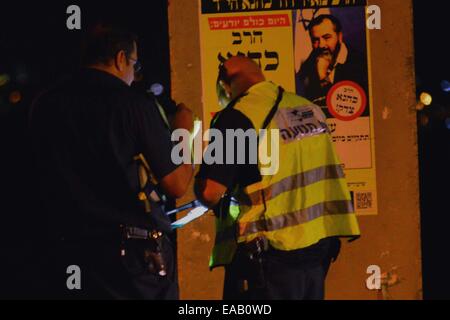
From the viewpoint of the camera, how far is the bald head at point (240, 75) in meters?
4.28

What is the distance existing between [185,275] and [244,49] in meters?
1.68

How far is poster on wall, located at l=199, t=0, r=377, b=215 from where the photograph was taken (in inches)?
212

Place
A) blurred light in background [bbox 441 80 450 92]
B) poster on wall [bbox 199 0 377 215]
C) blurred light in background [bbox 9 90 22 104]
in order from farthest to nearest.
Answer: blurred light in background [bbox 9 90 22 104] < blurred light in background [bbox 441 80 450 92] < poster on wall [bbox 199 0 377 215]

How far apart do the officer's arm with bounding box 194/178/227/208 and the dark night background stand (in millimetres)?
2073

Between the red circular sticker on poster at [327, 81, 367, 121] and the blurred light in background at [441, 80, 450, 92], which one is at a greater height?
the blurred light in background at [441, 80, 450, 92]

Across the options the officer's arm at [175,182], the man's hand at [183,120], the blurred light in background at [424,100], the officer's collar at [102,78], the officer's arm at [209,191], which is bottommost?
→ the officer's arm at [209,191]

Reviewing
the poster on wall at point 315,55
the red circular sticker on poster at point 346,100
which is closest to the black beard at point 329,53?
the poster on wall at point 315,55

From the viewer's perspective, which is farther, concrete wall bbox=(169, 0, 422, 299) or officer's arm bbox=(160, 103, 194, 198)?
concrete wall bbox=(169, 0, 422, 299)

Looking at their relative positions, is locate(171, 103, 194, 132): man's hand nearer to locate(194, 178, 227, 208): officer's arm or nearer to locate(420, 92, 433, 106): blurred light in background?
locate(194, 178, 227, 208): officer's arm

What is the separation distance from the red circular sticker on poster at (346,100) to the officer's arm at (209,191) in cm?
171

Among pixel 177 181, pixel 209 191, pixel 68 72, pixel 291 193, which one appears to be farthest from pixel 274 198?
pixel 68 72

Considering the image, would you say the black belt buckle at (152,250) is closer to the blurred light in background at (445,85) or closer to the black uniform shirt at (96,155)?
the black uniform shirt at (96,155)

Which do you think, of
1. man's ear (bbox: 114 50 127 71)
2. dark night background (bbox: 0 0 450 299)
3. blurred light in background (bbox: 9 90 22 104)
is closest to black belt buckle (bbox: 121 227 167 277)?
man's ear (bbox: 114 50 127 71)

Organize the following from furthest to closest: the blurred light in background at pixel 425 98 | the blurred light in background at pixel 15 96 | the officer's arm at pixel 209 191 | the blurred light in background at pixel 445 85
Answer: the blurred light in background at pixel 15 96
the blurred light in background at pixel 445 85
the blurred light in background at pixel 425 98
the officer's arm at pixel 209 191
